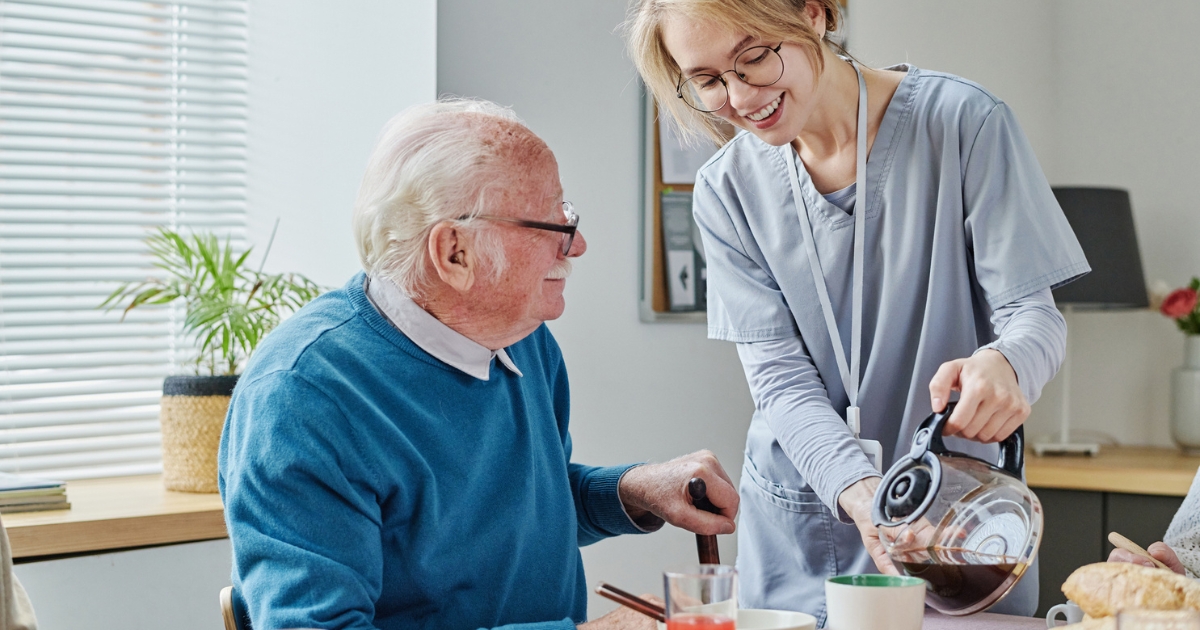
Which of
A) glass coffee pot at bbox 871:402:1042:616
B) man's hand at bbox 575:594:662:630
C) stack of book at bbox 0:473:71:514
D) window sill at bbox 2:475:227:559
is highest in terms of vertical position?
glass coffee pot at bbox 871:402:1042:616

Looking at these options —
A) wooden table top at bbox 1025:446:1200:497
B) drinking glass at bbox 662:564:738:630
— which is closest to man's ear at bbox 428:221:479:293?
drinking glass at bbox 662:564:738:630

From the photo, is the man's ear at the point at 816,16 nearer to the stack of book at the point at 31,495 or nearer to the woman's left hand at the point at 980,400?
the woman's left hand at the point at 980,400

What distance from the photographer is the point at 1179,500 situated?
2611 millimetres

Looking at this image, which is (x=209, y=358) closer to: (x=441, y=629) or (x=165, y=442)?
(x=165, y=442)

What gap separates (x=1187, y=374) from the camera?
3014 mm

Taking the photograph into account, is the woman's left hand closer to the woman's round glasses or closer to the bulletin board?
the woman's round glasses

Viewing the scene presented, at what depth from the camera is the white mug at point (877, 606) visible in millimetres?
914

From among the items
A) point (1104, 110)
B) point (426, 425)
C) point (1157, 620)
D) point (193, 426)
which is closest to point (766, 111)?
point (426, 425)

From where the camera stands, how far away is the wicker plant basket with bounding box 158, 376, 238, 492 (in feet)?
7.55

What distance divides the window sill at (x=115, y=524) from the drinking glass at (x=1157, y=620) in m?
1.92

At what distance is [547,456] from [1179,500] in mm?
1986

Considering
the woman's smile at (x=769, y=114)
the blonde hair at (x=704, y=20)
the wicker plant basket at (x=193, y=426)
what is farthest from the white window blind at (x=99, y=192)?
the woman's smile at (x=769, y=114)

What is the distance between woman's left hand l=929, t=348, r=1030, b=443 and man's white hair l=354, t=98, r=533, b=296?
0.54 m

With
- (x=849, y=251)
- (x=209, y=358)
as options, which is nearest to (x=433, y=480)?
(x=849, y=251)
